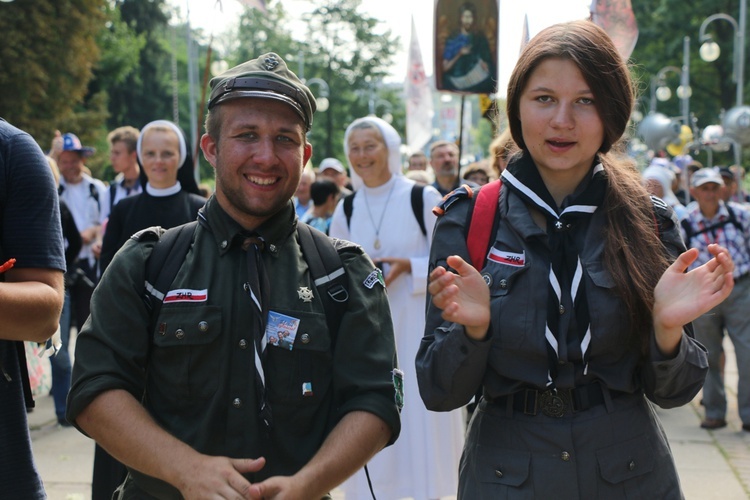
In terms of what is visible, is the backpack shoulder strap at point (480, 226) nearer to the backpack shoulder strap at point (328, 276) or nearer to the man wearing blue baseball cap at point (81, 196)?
the backpack shoulder strap at point (328, 276)

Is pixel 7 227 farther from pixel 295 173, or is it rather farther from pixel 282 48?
pixel 282 48

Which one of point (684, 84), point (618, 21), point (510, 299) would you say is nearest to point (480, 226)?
point (510, 299)

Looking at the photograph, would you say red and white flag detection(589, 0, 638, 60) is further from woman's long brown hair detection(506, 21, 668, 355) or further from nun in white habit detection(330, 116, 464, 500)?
woman's long brown hair detection(506, 21, 668, 355)

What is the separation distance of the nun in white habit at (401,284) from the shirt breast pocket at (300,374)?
337 cm

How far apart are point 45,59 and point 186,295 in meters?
28.8

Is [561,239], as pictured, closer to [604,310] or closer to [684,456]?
[604,310]

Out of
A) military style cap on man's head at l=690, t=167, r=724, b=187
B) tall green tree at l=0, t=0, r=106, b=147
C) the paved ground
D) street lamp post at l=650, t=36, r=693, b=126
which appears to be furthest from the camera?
street lamp post at l=650, t=36, r=693, b=126

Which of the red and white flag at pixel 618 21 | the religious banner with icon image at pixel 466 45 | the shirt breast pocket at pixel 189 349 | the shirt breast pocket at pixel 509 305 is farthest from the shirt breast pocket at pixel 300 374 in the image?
the religious banner with icon image at pixel 466 45

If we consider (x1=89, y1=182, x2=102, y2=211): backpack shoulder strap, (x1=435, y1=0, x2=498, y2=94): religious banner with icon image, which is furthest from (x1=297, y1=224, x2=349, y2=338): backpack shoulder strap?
(x1=89, y1=182, x2=102, y2=211): backpack shoulder strap

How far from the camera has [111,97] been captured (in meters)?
47.4

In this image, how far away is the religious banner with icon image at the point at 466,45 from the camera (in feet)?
22.5

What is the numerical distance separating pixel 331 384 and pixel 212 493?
47cm

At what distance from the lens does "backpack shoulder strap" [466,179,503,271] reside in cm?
279

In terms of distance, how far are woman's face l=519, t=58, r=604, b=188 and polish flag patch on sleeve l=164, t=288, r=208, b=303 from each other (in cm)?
104
